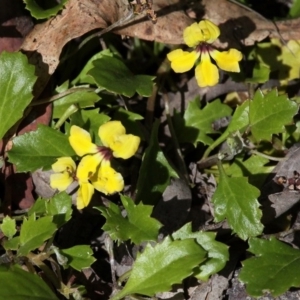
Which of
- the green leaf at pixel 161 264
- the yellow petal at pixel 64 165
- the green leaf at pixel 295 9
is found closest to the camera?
the green leaf at pixel 161 264

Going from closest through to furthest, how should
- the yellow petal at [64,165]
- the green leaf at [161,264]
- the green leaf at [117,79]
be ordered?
the green leaf at [161,264] < the yellow petal at [64,165] < the green leaf at [117,79]

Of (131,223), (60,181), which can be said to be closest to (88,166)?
(60,181)

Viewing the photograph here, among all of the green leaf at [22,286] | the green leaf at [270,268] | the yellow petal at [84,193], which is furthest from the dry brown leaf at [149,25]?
the green leaf at [270,268]

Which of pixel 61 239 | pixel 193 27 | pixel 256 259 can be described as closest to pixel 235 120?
pixel 193 27

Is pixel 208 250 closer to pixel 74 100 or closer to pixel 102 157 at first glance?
pixel 102 157

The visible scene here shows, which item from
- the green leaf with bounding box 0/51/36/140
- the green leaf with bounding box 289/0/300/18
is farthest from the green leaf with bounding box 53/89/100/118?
the green leaf with bounding box 289/0/300/18

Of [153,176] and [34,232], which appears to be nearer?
[34,232]

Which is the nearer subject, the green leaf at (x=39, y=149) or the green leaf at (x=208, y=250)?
the green leaf at (x=208, y=250)

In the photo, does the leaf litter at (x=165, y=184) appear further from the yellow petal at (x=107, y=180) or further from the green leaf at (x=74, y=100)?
the yellow petal at (x=107, y=180)
